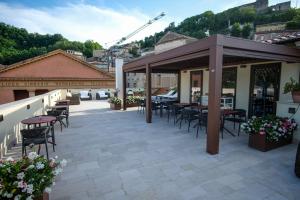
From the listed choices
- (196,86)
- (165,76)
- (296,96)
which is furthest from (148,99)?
(165,76)

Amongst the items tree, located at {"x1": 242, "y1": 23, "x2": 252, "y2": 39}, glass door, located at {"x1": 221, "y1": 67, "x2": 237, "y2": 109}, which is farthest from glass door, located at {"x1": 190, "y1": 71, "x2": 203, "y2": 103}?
tree, located at {"x1": 242, "y1": 23, "x2": 252, "y2": 39}

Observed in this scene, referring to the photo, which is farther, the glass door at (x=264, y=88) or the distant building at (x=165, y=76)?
the distant building at (x=165, y=76)

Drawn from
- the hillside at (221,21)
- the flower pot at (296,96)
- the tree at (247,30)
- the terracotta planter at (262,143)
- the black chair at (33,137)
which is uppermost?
the hillside at (221,21)

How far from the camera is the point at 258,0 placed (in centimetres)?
4966

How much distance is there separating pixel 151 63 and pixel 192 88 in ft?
13.0

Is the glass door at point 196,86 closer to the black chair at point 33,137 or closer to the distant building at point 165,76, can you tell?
the black chair at point 33,137

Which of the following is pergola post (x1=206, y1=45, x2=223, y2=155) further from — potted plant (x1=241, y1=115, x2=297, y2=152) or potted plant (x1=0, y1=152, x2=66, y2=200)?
potted plant (x1=0, y1=152, x2=66, y2=200)

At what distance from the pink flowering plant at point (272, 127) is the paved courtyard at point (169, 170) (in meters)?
0.35

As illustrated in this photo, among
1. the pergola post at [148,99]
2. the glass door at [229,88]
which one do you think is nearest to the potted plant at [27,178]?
the pergola post at [148,99]

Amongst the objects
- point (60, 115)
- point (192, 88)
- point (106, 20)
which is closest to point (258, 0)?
point (106, 20)

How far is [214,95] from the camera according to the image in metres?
3.69

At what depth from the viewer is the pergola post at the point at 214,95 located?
141 inches

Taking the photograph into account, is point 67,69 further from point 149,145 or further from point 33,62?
point 149,145

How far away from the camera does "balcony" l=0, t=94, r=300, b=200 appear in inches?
98.0
